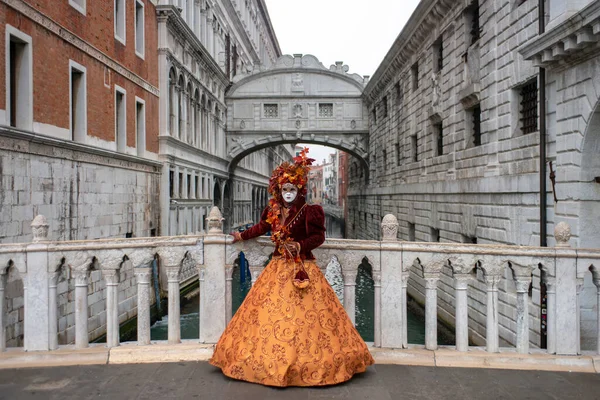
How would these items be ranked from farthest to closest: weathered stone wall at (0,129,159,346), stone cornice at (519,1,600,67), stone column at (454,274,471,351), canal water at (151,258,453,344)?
canal water at (151,258,453,344)
weathered stone wall at (0,129,159,346)
stone cornice at (519,1,600,67)
stone column at (454,274,471,351)

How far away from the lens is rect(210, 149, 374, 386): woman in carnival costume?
4199mm

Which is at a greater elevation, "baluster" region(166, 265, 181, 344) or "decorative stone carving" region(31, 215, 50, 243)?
"decorative stone carving" region(31, 215, 50, 243)

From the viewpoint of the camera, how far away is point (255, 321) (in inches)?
173

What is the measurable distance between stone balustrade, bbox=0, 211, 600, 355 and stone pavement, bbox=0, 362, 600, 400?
38 centimetres

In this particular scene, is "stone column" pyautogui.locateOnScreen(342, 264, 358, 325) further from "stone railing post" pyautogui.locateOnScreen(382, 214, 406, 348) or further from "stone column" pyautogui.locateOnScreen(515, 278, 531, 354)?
"stone column" pyautogui.locateOnScreen(515, 278, 531, 354)

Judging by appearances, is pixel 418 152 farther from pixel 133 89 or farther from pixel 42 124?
pixel 42 124

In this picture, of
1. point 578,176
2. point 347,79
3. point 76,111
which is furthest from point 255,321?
point 347,79

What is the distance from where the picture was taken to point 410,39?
18234 mm

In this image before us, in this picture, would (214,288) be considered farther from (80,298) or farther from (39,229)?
(39,229)

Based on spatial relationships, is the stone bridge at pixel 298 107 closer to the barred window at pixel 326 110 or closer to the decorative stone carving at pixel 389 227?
the barred window at pixel 326 110

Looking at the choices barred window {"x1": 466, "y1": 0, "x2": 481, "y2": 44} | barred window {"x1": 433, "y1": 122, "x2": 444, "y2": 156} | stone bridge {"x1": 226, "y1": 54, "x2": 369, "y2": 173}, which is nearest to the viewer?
barred window {"x1": 466, "y1": 0, "x2": 481, "y2": 44}

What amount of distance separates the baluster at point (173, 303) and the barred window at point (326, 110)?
24642 millimetres

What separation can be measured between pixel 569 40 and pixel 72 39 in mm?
10057

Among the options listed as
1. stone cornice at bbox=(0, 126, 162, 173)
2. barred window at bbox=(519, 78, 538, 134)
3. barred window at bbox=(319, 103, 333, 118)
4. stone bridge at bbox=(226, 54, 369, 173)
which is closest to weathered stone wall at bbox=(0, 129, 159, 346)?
stone cornice at bbox=(0, 126, 162, 173)
